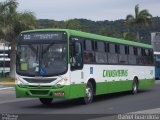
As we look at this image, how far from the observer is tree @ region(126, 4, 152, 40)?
7981 centimetres

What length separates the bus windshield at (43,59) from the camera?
18438 millimetres

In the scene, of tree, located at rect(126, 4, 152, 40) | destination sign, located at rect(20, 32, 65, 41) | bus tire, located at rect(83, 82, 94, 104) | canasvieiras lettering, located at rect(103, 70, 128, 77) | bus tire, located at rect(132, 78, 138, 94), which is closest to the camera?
destination sign, located at rect(20, 32, 65, 41)

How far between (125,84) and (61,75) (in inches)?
303

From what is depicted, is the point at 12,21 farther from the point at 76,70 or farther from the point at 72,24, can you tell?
the point at 76,70

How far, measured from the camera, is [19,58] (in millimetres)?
19250

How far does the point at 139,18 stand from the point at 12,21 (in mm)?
37345

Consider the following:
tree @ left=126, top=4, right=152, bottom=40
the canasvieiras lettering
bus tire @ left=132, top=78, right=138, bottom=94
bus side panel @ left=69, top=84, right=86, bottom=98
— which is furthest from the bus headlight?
tree @ left=126, top=4, right=152, bottom=40

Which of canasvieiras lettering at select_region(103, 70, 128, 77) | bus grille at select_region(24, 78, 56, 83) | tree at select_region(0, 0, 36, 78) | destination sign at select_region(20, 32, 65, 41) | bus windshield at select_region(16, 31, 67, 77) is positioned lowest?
canasvieiras lettering at select_region(103, 70, 128, 77)

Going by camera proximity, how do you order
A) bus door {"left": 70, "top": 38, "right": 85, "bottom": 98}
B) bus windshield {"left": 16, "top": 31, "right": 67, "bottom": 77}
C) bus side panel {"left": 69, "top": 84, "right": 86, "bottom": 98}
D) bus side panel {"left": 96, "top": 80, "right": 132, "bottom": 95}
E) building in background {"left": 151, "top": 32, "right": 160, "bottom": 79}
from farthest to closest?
building in background {"left": 151, "top": 32, "right": 160, "bottom": 79} < bus side panel {"left": 96, "top": 80, "right": 132, "bottom": 95} < bus door {"left": 70, "top": 38, "right": 85, "bottom": 98} < bus side panel {"left": 69, "top": 84, "right": 86, "bottom": 98} < bus windshield {"left": 16, "top": 31, "right": 67, "bottom": 77}

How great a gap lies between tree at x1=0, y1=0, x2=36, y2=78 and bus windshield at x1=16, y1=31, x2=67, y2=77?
88.7 ft

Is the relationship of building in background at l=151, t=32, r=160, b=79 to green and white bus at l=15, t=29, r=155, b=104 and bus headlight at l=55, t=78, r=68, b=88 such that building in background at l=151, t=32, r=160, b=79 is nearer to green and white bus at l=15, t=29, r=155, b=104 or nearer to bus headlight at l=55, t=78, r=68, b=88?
green and white bus at l=15, t=29, r=155, b=104

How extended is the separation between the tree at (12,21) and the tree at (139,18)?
116 ft

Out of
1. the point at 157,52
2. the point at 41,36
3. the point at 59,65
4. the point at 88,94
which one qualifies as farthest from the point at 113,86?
the point at 157,52

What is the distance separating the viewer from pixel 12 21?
46.6 m
